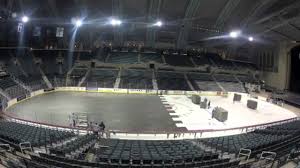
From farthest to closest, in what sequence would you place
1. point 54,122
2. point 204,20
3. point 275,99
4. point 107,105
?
1. point 204,20
2. point 275,99
3. point 107,105
4. point 54,122

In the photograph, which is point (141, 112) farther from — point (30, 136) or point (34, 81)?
point (34, 81)

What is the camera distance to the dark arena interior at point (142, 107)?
1375cm

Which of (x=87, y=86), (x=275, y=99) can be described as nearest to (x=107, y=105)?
(x=87, y=86)

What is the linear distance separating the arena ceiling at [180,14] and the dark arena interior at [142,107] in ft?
0.58

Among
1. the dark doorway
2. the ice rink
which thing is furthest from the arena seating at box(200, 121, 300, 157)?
the dark doorway

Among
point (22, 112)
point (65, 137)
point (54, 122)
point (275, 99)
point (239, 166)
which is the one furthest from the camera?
point (275, 99)

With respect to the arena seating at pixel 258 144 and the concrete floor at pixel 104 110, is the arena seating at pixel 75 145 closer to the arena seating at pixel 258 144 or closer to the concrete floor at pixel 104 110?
the concrete floor at pixel 104 110

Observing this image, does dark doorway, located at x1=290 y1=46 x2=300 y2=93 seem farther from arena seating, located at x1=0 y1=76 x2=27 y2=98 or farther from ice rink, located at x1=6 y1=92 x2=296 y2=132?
arena seating, located at x1=0 y1=76 x2=27 y2=98

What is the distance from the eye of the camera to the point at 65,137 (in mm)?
Answer: 16750

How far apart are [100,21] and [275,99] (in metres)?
34.2

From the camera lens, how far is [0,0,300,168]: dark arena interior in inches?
541

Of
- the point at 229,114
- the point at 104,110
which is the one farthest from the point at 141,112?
the point at 229,114

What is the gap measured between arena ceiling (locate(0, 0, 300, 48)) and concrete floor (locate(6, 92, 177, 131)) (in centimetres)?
1447

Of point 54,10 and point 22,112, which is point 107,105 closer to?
point 22,112
